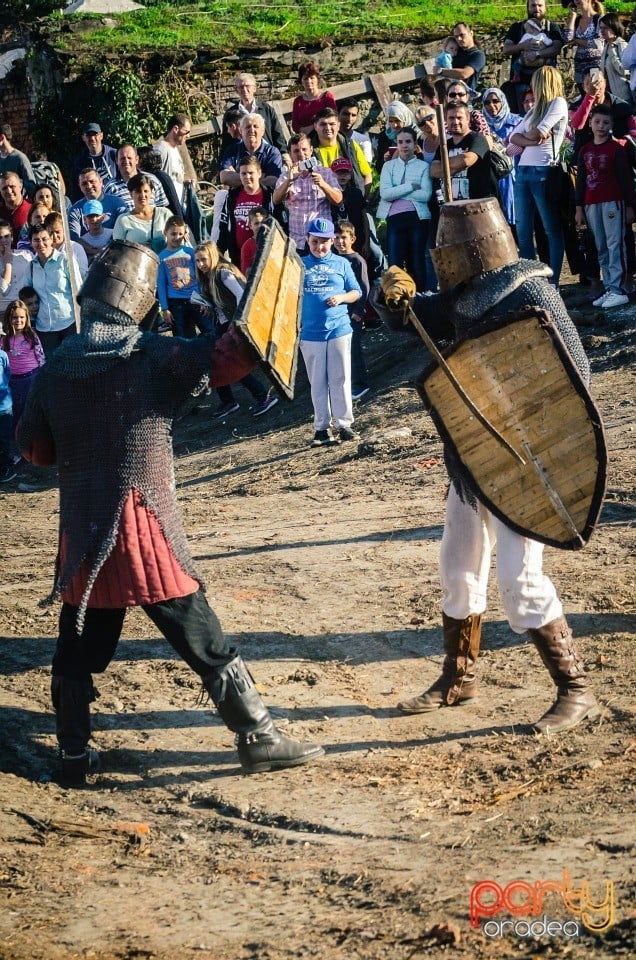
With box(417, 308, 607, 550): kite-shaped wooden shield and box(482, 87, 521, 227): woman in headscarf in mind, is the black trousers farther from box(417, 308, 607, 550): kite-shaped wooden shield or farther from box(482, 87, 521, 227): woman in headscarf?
box(482, 87, 521, 227): woman in headscarf

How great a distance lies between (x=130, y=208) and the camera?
11.7 metres

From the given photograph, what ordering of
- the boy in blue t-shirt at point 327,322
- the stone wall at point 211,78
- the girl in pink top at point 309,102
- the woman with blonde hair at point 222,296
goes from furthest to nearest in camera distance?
the stone wall at point 211,78
the girl in pink top at point 309,102
the woman with blonde hair at point 222,296
the boy in blue t-shirt at point 327,322

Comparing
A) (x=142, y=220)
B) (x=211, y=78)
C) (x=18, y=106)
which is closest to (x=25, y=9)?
(x=18, y=106)

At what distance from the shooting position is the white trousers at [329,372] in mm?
9703

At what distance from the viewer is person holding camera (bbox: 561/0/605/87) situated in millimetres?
13328

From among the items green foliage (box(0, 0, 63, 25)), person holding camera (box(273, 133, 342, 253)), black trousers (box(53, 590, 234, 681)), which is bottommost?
black trousers (box(53, 590, 234, 681))

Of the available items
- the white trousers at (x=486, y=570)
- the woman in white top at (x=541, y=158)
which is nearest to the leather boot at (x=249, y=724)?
the white trousers at (x=486, y=570)

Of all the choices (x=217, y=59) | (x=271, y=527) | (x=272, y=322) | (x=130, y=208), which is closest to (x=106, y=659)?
(x=272, y=322)

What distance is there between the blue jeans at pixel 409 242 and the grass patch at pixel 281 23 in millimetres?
6211

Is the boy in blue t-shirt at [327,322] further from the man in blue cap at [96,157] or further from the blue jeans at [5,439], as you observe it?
the man in blue cap at [96,157]

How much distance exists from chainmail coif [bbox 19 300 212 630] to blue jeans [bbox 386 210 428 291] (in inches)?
262

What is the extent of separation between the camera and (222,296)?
32.7 feet

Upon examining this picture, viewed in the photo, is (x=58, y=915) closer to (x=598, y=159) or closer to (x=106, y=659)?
(x=106, y=659)

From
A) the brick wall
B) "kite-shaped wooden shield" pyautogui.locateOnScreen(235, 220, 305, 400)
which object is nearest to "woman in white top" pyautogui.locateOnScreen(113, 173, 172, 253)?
the brick wall
